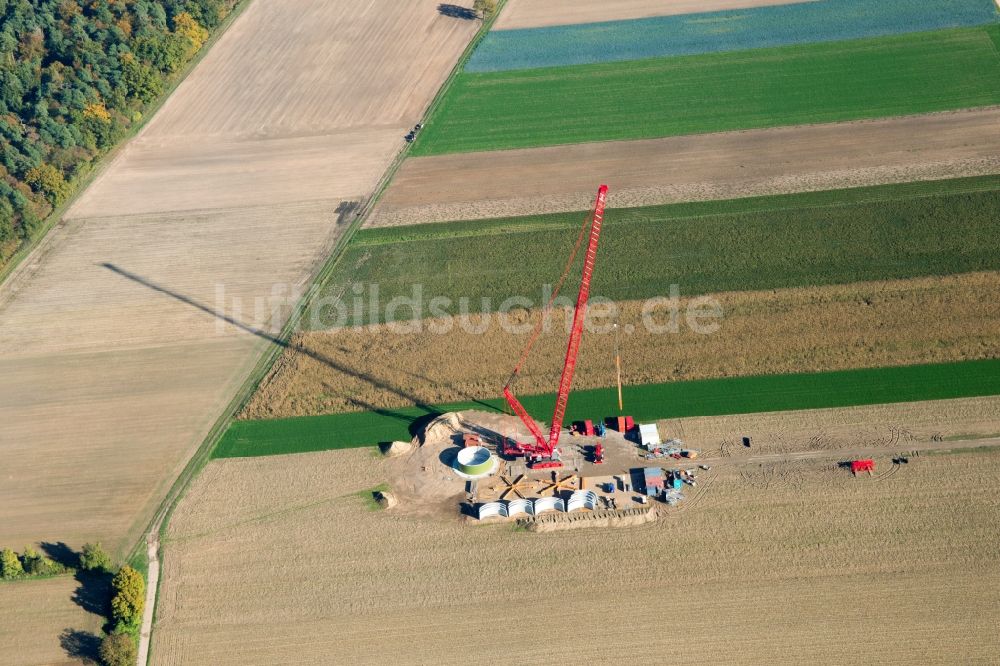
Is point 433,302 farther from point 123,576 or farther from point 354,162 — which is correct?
point 123,576

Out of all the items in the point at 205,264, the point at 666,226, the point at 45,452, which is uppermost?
the point at 666,226

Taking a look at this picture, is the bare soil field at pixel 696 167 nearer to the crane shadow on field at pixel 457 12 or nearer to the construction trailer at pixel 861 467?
Answer: the crane shadow on field at pixel 457 12

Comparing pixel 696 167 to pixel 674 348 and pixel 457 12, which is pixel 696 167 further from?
pixel 457 12

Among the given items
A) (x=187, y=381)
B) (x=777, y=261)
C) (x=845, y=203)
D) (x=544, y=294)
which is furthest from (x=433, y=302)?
(x=845, y=203)

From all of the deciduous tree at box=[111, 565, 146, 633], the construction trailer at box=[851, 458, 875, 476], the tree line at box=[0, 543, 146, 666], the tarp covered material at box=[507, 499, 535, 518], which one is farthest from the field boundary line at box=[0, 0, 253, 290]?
the construction trailer at box=[851, 458, 875, 476]

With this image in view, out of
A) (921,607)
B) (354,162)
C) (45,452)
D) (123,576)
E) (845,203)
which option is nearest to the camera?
(921,607)

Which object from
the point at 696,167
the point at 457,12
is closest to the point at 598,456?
the point at 696,167
